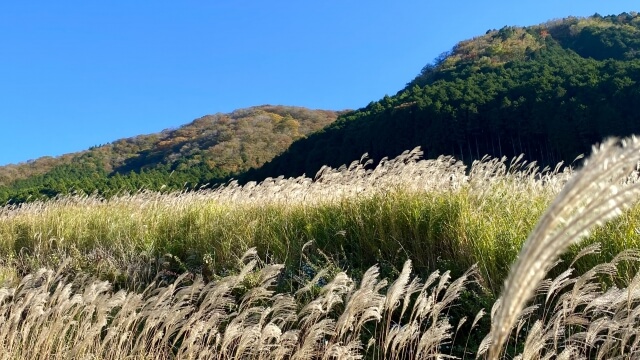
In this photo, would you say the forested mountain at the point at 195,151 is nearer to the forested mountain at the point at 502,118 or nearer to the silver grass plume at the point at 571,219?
the forested mountain at the point at 502,118

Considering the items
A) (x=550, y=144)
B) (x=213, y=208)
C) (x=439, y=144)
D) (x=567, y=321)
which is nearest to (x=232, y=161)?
(x=439, y=144)

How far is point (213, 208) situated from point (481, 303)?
402 cm

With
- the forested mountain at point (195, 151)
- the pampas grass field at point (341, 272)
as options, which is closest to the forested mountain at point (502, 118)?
the forested mountain at point (195, 151)

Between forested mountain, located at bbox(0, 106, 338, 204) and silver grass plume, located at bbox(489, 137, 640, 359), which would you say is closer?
silver grass plume, located at bbox(489, 137, 640, 359)

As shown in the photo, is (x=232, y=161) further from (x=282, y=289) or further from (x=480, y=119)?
(x=282, y=289)

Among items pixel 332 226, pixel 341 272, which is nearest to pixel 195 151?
pixel 332 226

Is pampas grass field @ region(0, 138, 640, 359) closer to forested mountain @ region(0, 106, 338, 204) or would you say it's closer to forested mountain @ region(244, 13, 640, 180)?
forested mountain @ region(244, 13, 640, 180)

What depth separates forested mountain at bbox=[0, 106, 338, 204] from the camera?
6831 centimetres

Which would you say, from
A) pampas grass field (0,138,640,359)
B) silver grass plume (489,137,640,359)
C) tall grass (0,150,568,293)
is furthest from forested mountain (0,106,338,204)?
silver grass plume (489,137,640,359)

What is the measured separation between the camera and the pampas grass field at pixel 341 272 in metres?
2.71

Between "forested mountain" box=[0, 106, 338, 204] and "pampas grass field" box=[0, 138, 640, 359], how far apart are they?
159 feet

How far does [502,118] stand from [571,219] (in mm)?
43500

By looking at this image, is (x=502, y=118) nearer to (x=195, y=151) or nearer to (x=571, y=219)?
(x=571, y=219)

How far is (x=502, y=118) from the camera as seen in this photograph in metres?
41.4
